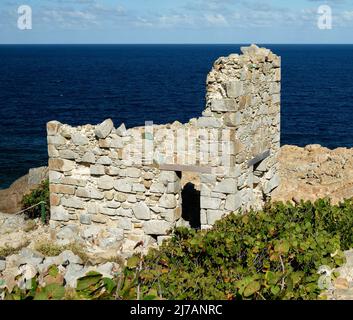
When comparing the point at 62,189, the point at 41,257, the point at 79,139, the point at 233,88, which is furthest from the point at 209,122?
the point at 41,257

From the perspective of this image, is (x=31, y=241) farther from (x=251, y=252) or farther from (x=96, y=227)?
(x=251, y=252)

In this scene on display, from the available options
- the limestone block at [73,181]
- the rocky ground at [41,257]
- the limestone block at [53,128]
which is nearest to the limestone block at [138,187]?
the limestone block at [73,181]

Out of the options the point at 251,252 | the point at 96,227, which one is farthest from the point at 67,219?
the point at 251,252

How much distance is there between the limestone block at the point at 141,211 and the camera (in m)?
12.5

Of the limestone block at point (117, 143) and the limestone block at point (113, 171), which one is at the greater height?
the limestone block at point (117, 143)

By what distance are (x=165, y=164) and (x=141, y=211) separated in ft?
4.10

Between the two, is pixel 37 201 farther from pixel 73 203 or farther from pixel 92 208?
pixel 92 208

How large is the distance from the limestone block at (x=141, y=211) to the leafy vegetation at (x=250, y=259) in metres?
2.36

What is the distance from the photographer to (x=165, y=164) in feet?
39.9

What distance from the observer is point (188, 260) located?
9.12m

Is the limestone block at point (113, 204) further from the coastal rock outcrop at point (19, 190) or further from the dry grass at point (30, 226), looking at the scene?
the coastal rock outcrop at point (19, 190)

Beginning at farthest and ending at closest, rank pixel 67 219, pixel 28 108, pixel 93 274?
pixel 28 108 < pixel 67 219 < pixel 93 274

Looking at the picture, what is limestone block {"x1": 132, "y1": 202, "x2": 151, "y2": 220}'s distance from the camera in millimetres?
12492

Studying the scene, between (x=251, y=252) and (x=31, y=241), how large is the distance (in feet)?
23.1
